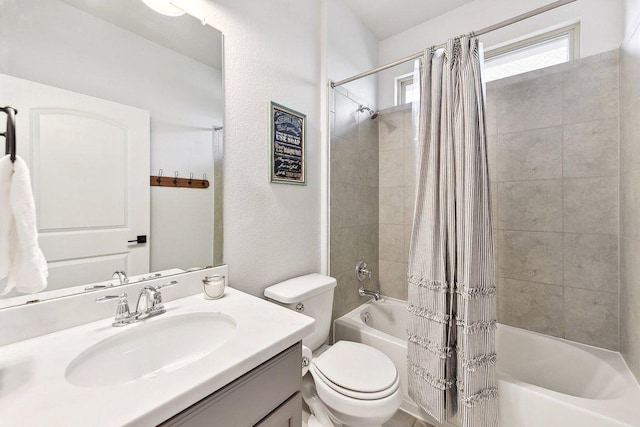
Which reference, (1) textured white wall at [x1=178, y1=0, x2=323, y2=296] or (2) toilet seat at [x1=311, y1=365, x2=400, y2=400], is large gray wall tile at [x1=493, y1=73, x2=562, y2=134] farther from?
(2) toilet seat at [x1=311, y1=365, x2=400, y2=400]

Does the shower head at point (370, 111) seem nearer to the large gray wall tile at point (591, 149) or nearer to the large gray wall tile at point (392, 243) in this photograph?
the large gray wall tile at point (392, 243)

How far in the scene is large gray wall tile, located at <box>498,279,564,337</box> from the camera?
160 centimetres

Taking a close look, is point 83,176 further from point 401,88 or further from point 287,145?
point 401,88

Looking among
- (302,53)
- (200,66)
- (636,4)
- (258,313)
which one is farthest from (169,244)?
(636,4)

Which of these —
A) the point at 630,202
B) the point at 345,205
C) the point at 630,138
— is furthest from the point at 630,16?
the point at 345,205

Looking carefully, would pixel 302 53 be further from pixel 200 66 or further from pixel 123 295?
pixel 123 295

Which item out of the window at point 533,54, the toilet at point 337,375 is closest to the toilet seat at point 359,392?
the toilet at point 337,375

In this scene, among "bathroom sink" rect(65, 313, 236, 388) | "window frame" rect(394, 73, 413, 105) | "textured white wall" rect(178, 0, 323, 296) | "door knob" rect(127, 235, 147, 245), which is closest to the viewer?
"bathroom sink" rect(65, 313, 236, 388)

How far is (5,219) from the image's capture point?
2.02ft

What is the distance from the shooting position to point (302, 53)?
63.4 inches

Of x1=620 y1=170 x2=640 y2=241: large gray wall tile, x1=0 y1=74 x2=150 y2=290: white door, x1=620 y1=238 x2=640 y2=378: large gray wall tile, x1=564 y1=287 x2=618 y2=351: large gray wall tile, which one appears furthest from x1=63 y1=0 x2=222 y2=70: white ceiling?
x1=564 y1=287 x2=618 y2=351: large gray wall tile

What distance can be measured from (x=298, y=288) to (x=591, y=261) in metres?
1.72

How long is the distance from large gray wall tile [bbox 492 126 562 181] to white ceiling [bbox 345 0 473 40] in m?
1.11

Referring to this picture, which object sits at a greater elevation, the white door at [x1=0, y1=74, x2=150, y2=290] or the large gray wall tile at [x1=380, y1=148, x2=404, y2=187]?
the large gray wall tile at [x1=380, y1=148, x2=404, y2=187]
